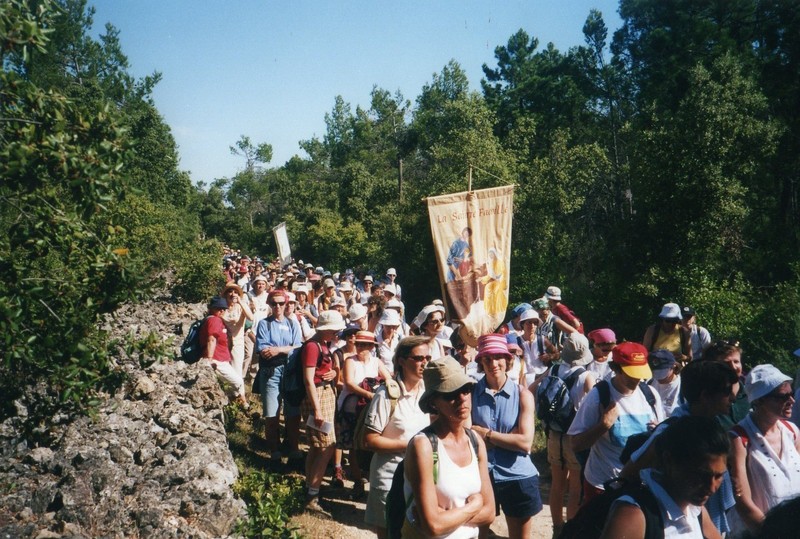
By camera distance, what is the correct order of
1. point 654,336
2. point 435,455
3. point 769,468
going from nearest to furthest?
point 435,455, point 769,468, point 654,336

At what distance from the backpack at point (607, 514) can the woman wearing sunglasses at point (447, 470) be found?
0.65 m

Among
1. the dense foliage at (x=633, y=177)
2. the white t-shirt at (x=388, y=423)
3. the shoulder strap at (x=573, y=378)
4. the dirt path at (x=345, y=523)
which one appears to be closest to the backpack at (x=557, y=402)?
the shoulder strap at (x=573, y=378)

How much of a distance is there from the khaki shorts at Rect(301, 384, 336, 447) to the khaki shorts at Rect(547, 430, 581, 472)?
77.6 inches

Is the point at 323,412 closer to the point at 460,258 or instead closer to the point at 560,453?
the point at 560,453

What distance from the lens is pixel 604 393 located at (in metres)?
4.20

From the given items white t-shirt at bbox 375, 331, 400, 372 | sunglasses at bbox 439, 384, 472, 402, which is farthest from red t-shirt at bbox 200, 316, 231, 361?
sunglasses at bbox 439, 384, 472, 402

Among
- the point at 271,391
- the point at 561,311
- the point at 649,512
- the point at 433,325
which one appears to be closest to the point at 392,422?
the point at 649,512

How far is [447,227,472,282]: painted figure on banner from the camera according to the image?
26.9ft

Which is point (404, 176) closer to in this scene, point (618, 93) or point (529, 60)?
point (529, 60)

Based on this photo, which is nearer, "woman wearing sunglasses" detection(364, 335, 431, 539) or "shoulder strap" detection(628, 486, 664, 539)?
"shoulder strap" detection(628, 486, 664, 539)

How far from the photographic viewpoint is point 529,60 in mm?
43312

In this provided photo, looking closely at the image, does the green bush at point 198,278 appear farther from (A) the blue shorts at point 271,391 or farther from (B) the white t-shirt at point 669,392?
(B) the white t-shirt at point 669,392

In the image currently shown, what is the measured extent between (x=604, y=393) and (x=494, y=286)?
14.1ft

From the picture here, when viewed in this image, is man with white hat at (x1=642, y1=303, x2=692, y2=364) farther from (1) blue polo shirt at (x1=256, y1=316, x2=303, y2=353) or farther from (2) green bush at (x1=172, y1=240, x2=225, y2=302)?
(2) green bush at (x1=172, y1=240, x2=225, y2=302)
